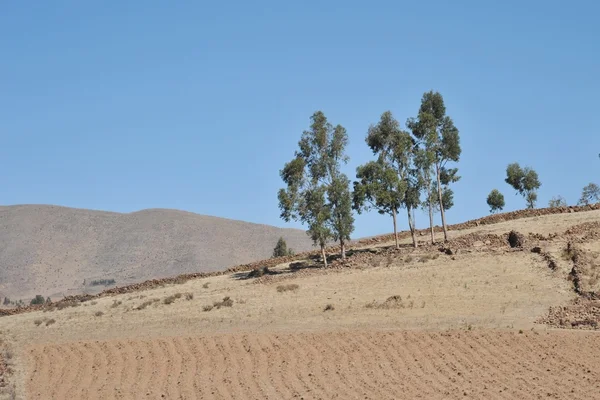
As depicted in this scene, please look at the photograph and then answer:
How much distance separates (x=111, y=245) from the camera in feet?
453

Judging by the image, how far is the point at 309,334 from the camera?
29.7 m

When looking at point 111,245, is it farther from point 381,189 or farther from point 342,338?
point 342,338

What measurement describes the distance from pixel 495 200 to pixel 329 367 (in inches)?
2598

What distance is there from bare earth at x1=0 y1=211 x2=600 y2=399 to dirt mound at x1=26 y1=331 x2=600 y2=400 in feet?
0.23

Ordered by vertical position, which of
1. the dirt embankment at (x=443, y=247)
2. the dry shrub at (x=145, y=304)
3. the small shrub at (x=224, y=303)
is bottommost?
the small shrub at (x=224, y=303)

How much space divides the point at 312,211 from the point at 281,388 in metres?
31.5

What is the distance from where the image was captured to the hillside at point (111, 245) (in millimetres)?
119062

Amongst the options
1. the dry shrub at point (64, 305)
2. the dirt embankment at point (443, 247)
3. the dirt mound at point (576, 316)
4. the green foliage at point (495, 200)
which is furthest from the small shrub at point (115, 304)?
the green foliage at point (495, 200)

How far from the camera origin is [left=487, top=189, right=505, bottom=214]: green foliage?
86.4 metres

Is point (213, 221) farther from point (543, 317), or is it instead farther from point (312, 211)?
point (543, 317)

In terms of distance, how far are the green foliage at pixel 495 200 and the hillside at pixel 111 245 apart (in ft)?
169

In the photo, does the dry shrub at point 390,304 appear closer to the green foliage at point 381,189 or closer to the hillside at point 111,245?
the green foliage at point 381,189

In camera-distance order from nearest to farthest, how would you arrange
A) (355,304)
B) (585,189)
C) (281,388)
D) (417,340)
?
(281,388) < (417,340) < (355,304) < (585,189)

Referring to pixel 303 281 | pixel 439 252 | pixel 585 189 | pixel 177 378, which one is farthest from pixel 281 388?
pixel 585 189
